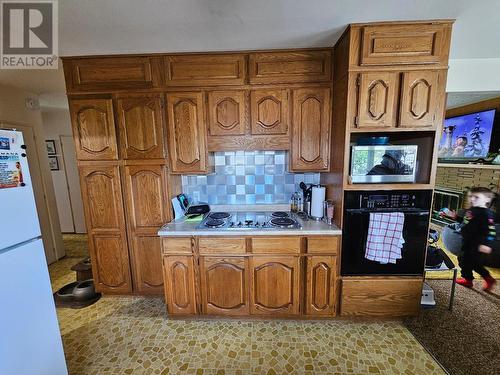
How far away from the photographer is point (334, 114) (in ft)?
6.01

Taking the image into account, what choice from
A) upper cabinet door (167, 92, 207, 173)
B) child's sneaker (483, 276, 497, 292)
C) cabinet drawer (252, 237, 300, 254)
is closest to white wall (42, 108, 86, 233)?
upper cabinet door (167, 92, 207, 173)

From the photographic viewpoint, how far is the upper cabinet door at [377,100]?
1549mm

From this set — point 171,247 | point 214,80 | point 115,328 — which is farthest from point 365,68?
point 115,328

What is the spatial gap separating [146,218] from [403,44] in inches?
102

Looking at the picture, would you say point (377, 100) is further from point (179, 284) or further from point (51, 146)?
point (51, 146)

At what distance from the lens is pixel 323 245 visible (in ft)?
5.73

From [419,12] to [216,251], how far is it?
225 centimetres

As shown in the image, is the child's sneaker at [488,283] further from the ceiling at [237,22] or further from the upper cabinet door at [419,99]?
the ceiling at [237,22]

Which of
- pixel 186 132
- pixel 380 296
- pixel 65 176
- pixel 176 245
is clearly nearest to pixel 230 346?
pixel 176 245

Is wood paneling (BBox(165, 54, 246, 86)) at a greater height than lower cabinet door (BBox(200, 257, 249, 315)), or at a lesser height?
greater

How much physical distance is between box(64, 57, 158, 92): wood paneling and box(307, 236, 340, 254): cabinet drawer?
6.45 ft

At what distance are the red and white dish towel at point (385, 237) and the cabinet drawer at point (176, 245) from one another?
1512mm

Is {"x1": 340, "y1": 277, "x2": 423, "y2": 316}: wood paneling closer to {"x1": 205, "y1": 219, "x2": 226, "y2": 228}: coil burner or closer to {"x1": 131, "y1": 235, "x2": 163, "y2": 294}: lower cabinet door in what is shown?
{"x1": 205, "y1": 219, "x2": 226, "y2": 228}: coil burner

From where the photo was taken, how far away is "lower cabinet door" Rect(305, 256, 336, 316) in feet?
5.78
